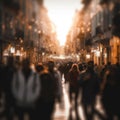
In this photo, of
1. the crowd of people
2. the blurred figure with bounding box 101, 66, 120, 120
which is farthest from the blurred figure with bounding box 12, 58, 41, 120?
the blurred figure with bounding box 101, 66, 120, 120

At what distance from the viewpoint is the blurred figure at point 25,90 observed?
1058cm

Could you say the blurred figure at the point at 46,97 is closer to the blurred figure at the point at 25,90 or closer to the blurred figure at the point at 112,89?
the blurred figure at the point at 112,89

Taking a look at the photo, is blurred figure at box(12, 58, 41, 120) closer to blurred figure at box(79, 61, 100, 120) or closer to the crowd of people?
the crowd of people

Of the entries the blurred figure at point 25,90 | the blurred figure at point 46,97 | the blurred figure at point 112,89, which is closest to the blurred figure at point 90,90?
the blurred figure at point 112,89

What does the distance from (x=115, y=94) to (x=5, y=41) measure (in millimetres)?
33353

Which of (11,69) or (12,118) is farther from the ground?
(11,69)

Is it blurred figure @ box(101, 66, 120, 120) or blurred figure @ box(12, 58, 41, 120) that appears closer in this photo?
blurred figure @ box(12, 58, 41, 120)

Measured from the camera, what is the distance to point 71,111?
17.5 metres

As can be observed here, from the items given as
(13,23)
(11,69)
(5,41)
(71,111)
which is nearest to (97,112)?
(71,111)

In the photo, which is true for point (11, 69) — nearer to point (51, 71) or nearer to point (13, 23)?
point (51, 71)

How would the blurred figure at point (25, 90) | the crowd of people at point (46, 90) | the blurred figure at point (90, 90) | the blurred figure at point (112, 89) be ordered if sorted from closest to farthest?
1. the blurred figure at point (25, 90)
2. the crowd of people at point (46, 90)
3. the blurred figure at point (112, 89)
4. the blurred figure at point (90, 90)

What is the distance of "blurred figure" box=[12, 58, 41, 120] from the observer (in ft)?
34.7

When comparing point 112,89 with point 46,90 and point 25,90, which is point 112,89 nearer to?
point 46,90

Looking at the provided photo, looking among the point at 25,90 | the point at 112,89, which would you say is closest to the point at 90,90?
the point at 112,89
